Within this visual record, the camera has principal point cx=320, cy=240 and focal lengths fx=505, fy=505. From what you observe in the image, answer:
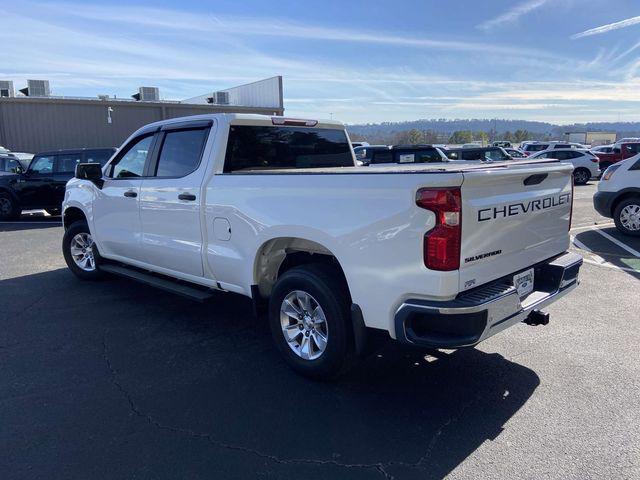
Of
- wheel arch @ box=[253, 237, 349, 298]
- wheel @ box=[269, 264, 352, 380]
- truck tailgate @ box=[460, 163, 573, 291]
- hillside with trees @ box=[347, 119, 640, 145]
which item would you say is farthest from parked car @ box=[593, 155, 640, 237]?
hillside with trees @ box=[347, 119, 640, 145]

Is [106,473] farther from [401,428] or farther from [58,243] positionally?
[58,243]

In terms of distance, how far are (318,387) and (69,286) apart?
442cm

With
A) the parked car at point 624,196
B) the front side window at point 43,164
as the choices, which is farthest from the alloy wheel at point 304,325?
the front side window at point 43,164

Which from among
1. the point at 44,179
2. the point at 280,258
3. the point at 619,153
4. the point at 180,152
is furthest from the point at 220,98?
the point at 280,258

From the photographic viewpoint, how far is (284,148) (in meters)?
5.14

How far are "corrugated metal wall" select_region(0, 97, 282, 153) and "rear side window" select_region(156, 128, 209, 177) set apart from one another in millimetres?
25558

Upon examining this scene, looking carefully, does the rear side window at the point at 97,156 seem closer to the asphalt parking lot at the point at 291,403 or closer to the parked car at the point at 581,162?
the asphalt parking lot at the point at 291,403

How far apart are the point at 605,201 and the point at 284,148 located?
25.1 feet

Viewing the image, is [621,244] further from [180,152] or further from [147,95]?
[147,95]

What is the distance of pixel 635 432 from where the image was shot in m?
→ 3.17

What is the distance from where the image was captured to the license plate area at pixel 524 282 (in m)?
3.58

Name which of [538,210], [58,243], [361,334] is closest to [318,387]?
[361,334]

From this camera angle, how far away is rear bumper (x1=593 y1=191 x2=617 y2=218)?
32.2 feet

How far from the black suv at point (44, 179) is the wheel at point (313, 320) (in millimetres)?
10856
